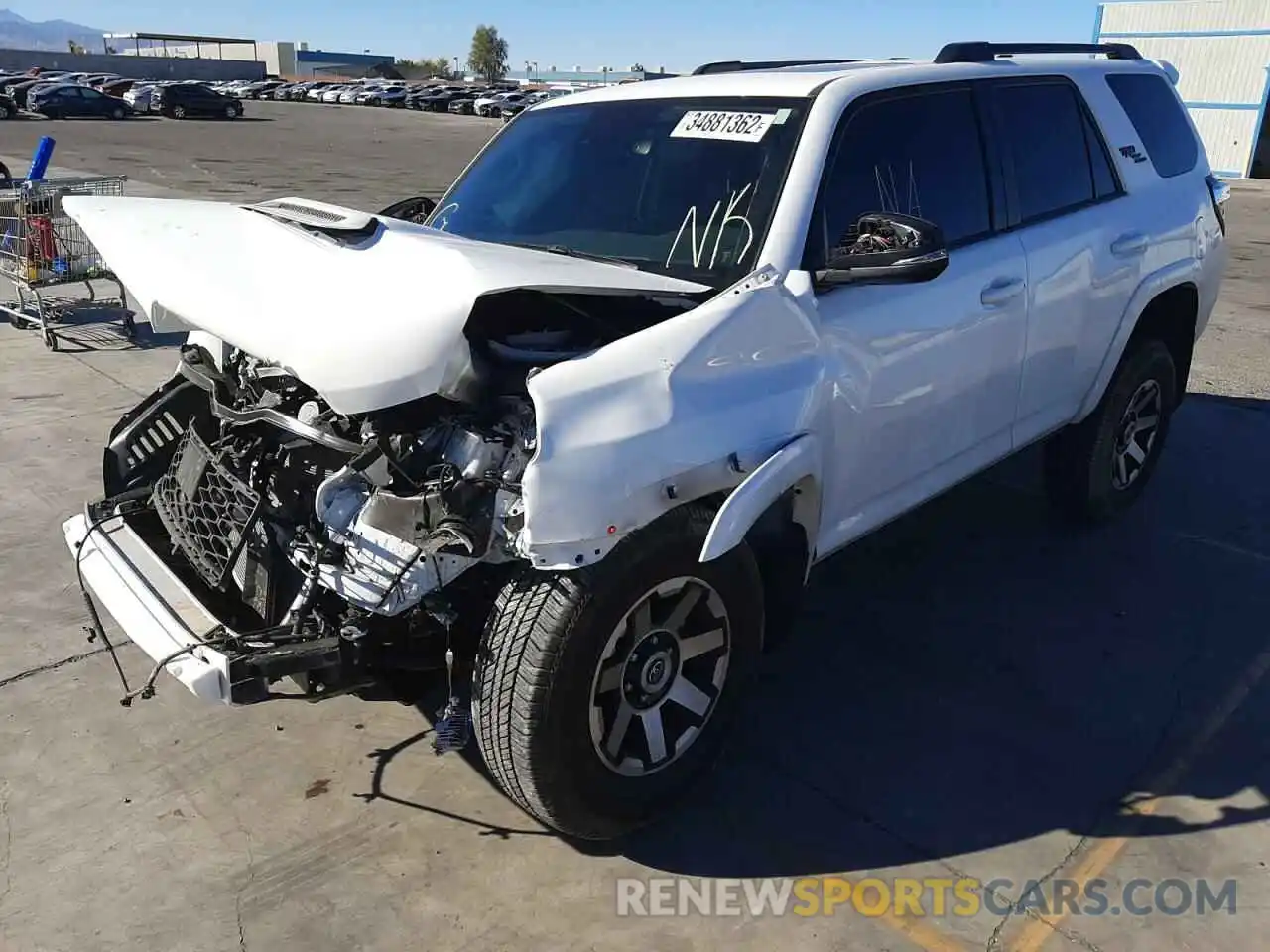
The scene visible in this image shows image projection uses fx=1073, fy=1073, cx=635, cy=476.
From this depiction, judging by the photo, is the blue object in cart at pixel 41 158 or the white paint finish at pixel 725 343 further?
the blue object in cart at pixel 41 158

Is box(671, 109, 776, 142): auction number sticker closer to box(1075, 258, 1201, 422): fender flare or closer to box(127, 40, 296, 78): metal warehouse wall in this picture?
box(1075, 258, 1201, 422): fender flare

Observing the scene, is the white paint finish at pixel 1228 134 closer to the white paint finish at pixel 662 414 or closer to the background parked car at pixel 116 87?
the white paint finish at pixel 662 414

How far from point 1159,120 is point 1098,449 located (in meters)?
1.63

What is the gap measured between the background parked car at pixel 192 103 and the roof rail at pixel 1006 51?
45033 millimetres

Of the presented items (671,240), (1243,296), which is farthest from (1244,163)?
(671,240)

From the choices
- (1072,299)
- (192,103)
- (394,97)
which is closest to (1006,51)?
(1072,299)

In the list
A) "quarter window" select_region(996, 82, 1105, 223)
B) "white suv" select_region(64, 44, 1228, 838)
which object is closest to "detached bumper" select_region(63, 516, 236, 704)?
"white suv" select_region(64, 44, 1228, 838)

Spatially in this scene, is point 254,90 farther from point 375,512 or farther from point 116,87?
point 375,512

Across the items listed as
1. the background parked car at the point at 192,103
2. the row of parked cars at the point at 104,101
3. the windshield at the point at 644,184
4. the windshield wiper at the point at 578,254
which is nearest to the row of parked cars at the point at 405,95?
the background parked car at the point at 192,103

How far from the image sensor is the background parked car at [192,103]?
142ft

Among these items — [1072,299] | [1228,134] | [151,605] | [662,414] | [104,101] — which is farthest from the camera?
[104,101]

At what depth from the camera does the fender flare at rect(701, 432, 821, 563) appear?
8.64 feet

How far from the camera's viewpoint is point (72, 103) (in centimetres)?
4072

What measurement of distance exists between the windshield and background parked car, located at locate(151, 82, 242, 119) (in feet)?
147
